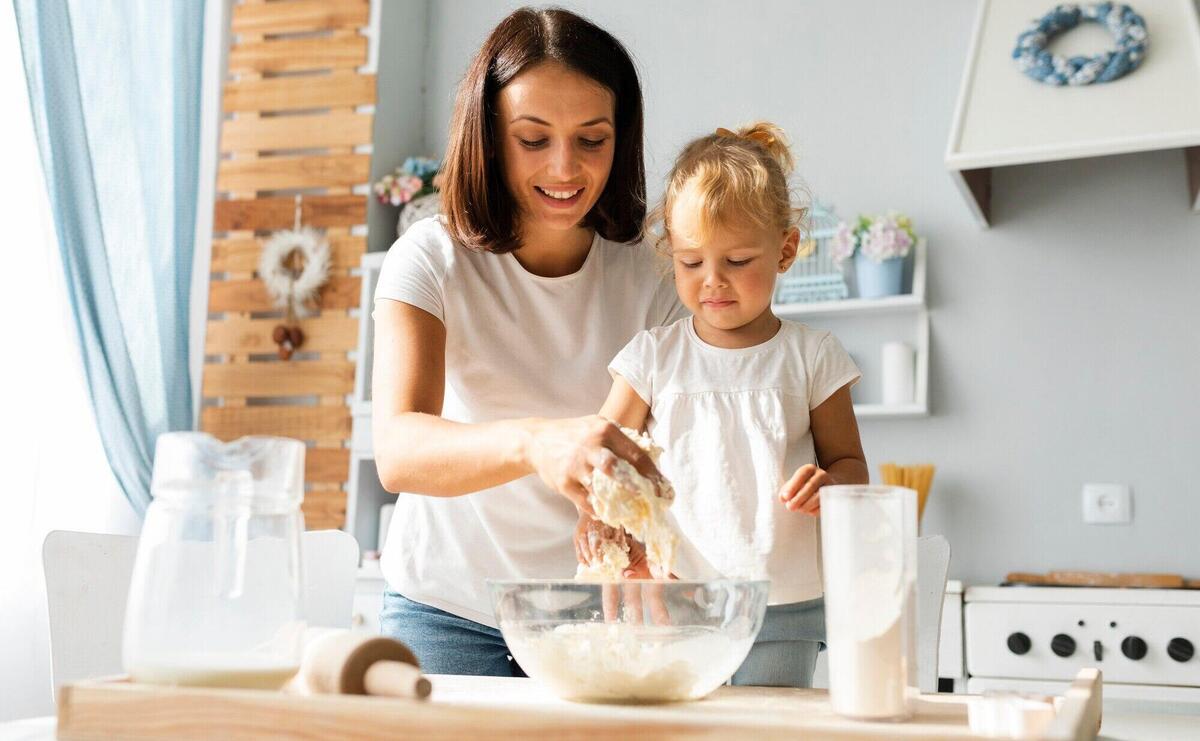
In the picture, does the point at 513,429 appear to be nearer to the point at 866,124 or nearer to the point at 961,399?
the point at 961,399

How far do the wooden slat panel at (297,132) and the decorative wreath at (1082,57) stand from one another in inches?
73.2

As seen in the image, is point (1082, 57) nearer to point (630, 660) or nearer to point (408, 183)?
point (408, 183)

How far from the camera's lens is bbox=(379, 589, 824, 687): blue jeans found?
1.29 metres

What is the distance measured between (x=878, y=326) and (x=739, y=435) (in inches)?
75.4

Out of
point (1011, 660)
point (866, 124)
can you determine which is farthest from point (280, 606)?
point (866, 124)

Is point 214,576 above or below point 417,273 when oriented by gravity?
below

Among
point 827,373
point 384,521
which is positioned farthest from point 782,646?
point 384,521

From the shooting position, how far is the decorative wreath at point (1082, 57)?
2705mm

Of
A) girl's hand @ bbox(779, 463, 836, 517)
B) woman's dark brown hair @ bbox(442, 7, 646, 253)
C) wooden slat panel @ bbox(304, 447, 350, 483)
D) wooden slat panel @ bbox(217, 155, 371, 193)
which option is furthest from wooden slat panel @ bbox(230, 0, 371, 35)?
girl's hand @ bbox(779, 463, 836, 517)

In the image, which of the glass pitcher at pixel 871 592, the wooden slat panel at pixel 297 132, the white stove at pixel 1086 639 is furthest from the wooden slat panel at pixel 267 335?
the glass pitcher at pixel 871 592

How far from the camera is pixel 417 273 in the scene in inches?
56.5

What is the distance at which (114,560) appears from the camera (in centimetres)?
142

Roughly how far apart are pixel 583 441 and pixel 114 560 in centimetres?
79

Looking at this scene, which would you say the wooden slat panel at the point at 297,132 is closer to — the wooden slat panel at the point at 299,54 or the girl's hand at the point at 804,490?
the wooden slat panel at the point at 299,54
